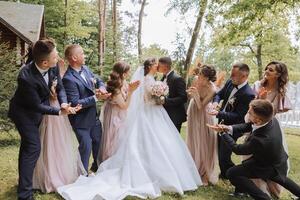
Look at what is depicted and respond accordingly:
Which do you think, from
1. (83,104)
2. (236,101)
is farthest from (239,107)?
(83,104)

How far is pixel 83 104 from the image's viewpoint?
575cm

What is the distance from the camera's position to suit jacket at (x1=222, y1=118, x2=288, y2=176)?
16.6 feet

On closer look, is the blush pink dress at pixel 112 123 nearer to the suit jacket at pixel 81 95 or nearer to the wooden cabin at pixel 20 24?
the suit jacket at pixel 81 95

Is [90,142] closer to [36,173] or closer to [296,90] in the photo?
[36,173]

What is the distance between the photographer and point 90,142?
6074mm

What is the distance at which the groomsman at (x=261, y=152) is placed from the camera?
16.5ft

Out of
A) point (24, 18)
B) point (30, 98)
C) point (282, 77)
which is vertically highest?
point (24, 18)

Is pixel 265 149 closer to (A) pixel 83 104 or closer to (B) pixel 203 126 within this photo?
(B) pixel 203 126

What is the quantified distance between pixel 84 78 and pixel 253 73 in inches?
1746

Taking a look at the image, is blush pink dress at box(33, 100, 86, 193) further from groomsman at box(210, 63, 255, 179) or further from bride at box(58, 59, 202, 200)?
groomsman at box(210, 63, 255, 179)

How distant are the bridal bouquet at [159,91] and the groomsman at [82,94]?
0.79 meters

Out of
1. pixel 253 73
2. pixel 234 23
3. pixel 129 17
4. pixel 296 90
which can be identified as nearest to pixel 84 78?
pixel 234 23

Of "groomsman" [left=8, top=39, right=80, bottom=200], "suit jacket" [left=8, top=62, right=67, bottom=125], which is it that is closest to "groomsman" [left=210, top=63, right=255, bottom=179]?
"groomsman" [left=8, top=39, right=80, bottom=200]

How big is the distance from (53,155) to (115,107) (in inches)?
59.9
